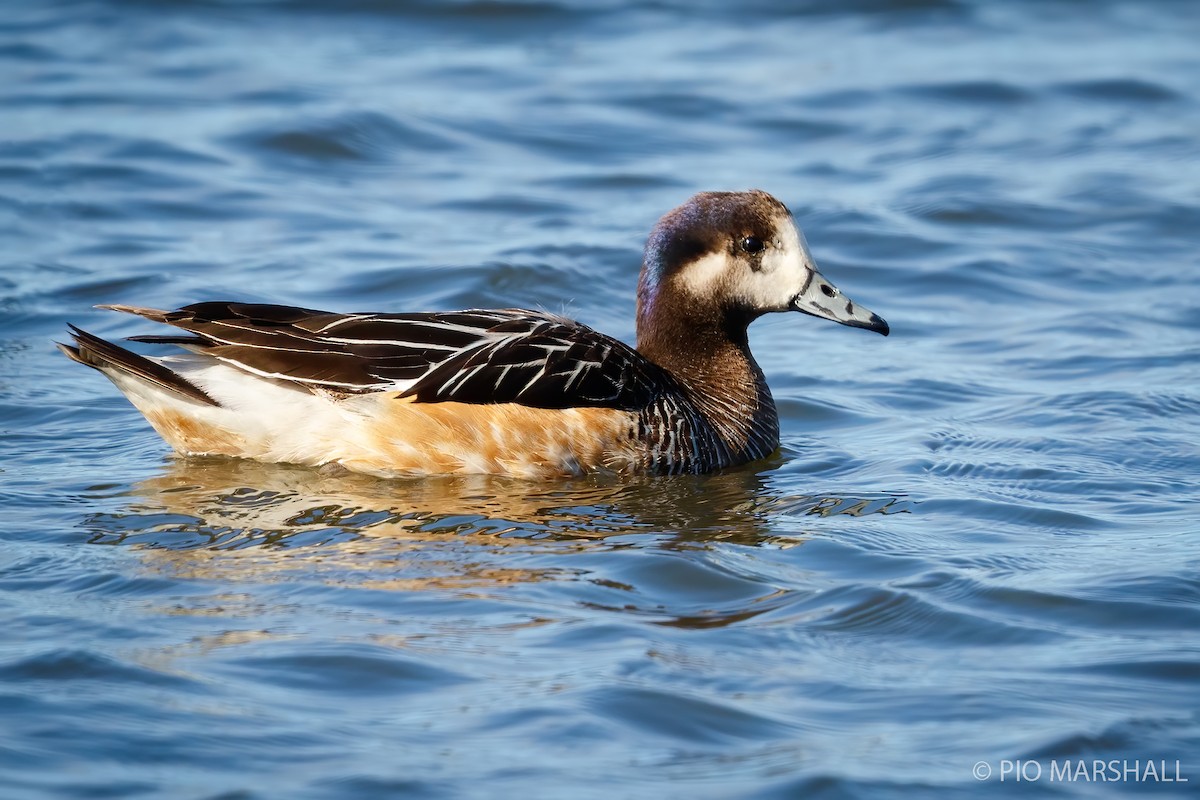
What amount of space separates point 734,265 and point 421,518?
222 centimetres

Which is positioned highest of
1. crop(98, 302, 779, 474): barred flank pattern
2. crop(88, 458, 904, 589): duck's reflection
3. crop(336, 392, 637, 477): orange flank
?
crop(98, 302, 779, 474): barred flank pattern

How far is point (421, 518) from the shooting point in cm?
696

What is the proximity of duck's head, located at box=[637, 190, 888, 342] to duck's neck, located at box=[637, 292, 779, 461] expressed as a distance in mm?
33

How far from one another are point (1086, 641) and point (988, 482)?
1944 mm

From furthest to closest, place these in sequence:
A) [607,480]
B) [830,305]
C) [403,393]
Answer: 1. [830,305]
2. [607,480]
3. [403,393]

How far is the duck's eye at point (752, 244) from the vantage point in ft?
26.8

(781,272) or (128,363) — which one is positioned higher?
(781,272)

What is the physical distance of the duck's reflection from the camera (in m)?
6.37

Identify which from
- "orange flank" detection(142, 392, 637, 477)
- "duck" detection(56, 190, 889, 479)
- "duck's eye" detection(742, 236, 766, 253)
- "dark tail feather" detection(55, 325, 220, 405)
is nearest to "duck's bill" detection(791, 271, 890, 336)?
"duck's eye" detection(742, 236, 766, 253)

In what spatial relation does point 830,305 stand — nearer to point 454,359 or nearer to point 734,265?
point 734,265

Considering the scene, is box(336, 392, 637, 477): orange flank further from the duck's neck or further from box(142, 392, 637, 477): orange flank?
the duck's neck

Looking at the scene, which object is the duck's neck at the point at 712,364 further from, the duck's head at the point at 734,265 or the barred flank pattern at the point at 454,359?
the barred flank pattern at the point at 454,359

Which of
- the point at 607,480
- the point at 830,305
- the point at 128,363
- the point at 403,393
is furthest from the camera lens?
the point at 830,305

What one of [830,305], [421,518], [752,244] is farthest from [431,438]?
[830,305]
